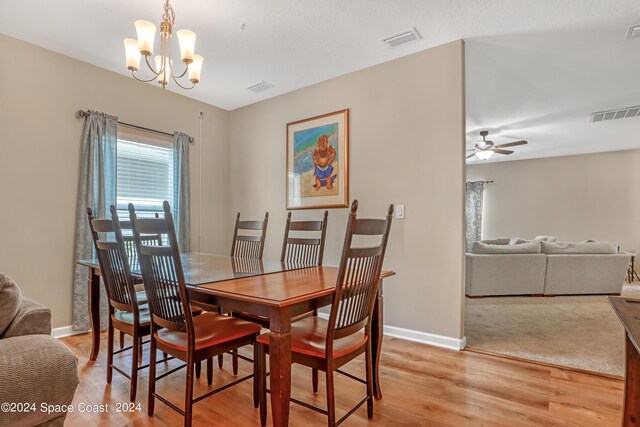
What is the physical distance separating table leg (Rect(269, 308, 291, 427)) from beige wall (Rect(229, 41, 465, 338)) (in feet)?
6.18

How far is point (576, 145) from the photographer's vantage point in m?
6.22

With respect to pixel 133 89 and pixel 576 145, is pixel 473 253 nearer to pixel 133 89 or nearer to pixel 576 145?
pixel 576 145

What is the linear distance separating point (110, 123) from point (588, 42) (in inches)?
170

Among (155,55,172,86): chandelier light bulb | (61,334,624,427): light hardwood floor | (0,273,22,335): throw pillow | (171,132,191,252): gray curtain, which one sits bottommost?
(61,334,624,427): light hardwood floor

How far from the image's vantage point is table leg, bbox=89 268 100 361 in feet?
8.08

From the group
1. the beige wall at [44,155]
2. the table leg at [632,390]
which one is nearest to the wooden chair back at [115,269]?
the beige wall at [44,155]

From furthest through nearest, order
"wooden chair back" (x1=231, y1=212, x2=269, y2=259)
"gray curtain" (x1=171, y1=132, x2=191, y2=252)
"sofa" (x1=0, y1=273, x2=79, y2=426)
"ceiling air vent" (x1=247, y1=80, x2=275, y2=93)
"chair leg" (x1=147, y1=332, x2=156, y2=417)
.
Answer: "gray curtain" (x1=171, y1=132, x2=191, y2=252) → "ceiling air vent" (x1=247, y1=80, x2=275, y2=93) → "wooden chair back" (x1=231, y1=212, x2=269, y2=259) → "chair leg" (x1=147, y1=332, x2=156, y2=417) → "sofa" (x1=0, y1=273, x2=79, y2=426)

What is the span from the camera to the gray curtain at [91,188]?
10.0 ft

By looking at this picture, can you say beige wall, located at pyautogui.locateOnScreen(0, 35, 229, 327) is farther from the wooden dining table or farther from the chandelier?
the wooden dining table

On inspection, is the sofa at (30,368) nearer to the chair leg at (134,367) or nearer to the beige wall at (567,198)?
the chair leg at (134,367)

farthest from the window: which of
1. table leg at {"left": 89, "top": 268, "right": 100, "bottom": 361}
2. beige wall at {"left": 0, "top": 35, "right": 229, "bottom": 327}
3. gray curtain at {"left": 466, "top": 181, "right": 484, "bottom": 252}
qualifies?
gray curtain at {"left": 466, "top": 181, "right": 484, "bottom": 252}

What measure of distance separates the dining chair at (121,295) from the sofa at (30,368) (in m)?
0.52

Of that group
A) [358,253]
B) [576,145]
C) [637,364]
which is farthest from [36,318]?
[576,145]

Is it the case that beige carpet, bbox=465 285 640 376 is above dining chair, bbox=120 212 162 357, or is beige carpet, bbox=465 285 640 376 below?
below
